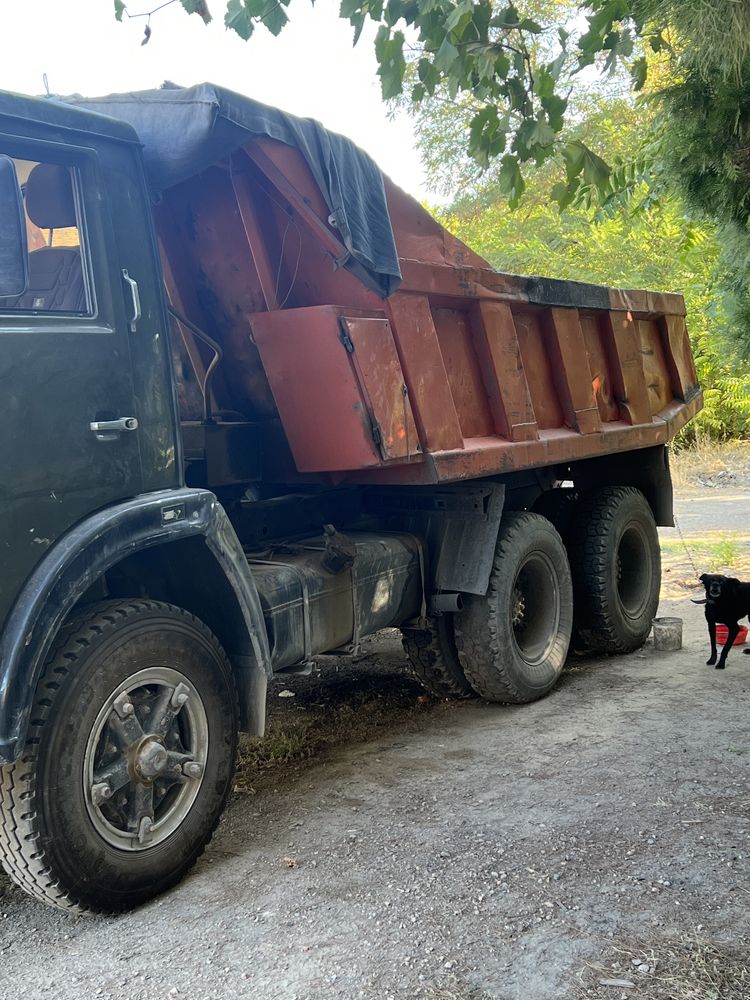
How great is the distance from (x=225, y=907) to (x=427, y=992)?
859 millimetres

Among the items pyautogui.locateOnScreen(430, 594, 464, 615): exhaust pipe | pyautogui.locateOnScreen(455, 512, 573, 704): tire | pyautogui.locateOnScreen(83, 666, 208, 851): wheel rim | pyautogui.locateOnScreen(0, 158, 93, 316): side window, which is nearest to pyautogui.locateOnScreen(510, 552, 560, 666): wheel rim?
pyautogui.locateOnScreen(455, 512, 573, 704): tire

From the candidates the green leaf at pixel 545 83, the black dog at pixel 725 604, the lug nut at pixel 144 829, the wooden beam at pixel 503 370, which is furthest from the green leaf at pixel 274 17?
the black dog at pixel 725 604

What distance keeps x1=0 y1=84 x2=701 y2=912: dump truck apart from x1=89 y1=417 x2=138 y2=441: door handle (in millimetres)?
22

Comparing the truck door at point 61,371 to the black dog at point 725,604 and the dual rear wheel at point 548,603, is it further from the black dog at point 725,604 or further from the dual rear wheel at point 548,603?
the black dog at point 725,604

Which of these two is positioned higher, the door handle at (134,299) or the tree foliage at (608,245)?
the tree foliage at (608,245)

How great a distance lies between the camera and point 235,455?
4.55 meters

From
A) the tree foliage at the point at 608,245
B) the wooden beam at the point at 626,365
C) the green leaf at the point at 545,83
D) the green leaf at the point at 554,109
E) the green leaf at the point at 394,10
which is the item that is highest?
the tree foliage at the point at 608,245

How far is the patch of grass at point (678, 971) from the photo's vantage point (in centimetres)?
265

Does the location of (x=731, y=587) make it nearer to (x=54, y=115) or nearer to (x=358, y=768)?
(x=358, y=768)

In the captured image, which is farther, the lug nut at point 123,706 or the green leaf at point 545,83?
the green leaf at point 545,83

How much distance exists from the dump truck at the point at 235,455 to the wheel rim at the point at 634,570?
22 centimetres

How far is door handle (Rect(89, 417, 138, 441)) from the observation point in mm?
3291

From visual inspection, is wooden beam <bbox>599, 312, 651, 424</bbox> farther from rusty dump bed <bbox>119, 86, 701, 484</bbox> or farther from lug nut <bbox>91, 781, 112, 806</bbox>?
lug nut <bbox>91, 781, 112, 806</bbox>

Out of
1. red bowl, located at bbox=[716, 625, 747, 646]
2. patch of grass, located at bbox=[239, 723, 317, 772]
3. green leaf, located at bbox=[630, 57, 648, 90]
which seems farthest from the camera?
red bowl, located at bbox=[716, 625, 747, 646]
